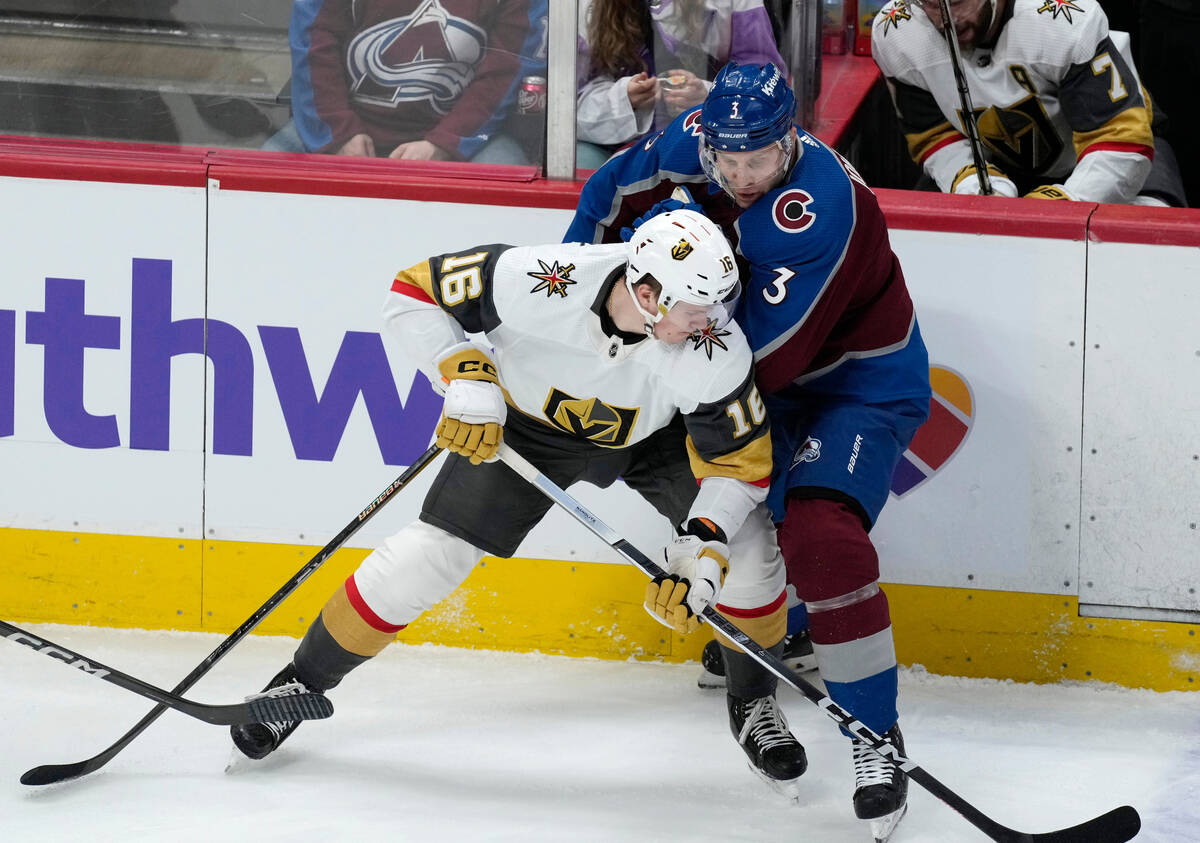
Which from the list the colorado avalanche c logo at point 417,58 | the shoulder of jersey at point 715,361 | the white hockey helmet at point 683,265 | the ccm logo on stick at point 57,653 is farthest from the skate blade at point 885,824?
the colorado avalanche c logo at point 417,58

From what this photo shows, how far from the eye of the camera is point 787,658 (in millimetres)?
3135

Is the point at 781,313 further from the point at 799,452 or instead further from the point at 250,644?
the point at 250,644

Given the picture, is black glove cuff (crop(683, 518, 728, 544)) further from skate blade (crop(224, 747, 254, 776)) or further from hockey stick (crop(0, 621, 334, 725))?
skate blade (crop(224, 747, 254, 776))

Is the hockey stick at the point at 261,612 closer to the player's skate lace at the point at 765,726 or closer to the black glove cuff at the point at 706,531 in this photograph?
the black glove cuff at the point at 706,531

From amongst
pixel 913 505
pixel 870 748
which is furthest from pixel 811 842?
pixel 913 505

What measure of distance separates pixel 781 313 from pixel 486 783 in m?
0.98

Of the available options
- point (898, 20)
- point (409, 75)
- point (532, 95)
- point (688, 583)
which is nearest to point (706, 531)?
point (688, 583)

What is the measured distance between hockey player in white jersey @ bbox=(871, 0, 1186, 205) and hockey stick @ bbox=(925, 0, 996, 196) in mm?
41

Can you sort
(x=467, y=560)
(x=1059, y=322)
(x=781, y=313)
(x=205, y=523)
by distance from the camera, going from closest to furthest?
(x=781, y=313), (x=467, y=560), (x=1059, y=322), (x=205, y=523)

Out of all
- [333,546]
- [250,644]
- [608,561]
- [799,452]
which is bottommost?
[250,644]

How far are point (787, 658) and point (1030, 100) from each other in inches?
56.6

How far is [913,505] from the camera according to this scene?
303cm

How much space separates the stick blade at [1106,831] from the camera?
2422mm

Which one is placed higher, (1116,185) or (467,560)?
(1116,185)
